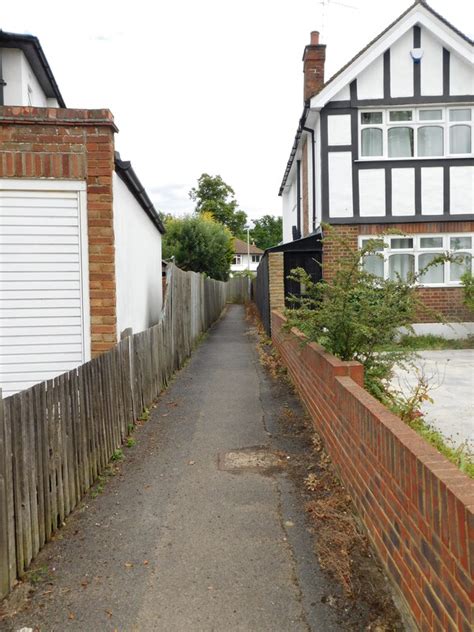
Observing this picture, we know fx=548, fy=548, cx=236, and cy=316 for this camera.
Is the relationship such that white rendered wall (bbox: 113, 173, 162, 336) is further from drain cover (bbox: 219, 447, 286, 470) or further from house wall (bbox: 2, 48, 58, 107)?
house wall (bbox: 2, 48, 58, 107)

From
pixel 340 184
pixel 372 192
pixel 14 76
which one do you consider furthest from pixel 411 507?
pixel 372 192

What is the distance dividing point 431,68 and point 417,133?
1.57 meters

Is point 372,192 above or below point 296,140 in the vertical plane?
below

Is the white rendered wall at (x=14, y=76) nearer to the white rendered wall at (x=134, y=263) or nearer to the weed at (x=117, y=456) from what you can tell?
the white rendered wall at (x=134, y=263)

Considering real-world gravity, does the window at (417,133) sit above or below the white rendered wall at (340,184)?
above

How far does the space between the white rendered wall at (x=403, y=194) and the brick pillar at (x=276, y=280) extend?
3218mm

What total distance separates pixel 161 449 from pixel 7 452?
2729 millimetres

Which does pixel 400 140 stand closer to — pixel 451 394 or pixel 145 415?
pixel 451 394

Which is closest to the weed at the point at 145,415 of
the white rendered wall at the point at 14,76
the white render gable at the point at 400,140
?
the white rendered wall at the point at 14,76

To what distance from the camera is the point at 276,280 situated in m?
13.4

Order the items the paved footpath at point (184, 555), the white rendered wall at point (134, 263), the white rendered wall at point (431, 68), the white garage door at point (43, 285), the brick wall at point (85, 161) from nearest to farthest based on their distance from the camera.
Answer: the paved footpath at point (184, 555)
the brick wall at point (85, 161)
the white garage door at point (43, 285)
the white rendered wall at point (134, 263)
the white rendered wall at point (431, 68)

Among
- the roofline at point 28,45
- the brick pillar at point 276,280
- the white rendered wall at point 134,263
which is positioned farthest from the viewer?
the brick pillar at point 276,280

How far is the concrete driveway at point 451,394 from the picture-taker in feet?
19.2

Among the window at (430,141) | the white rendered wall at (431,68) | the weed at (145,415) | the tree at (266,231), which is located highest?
the tree at (266,231)
